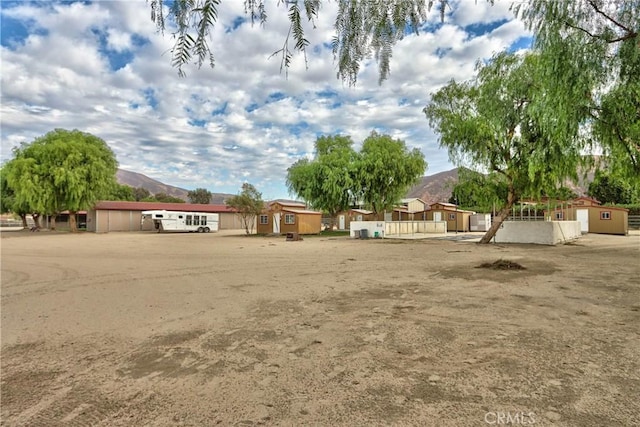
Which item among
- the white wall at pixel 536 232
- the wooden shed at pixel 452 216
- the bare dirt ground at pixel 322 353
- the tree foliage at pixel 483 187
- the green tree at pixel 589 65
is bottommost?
the bare dirt ground at pixel 322 353

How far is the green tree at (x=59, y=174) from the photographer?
3094 cm

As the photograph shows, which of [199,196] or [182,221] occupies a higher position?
[199,196]

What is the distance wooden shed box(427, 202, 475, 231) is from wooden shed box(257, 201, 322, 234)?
43.4 ft

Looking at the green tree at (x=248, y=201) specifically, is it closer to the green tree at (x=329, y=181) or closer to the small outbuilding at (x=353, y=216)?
the green tree at (x=329, y=181)

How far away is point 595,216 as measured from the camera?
29.4 meters

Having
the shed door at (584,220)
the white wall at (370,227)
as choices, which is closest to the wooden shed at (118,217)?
the white wall at (370,227)

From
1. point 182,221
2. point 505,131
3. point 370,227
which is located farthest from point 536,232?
point 182,221

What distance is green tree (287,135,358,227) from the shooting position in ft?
95.6

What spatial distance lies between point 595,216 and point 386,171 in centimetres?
1773

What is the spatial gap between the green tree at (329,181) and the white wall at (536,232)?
11.7 meters

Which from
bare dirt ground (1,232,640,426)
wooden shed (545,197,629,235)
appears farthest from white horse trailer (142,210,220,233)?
wooden shed (545,197,629,235)

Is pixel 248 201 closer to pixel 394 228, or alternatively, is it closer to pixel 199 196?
pixel 394 228

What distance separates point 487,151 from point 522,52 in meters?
4.54

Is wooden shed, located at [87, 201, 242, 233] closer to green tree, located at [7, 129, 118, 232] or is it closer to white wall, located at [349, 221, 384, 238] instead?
green tree, located at [7, 129, 118, 232]
